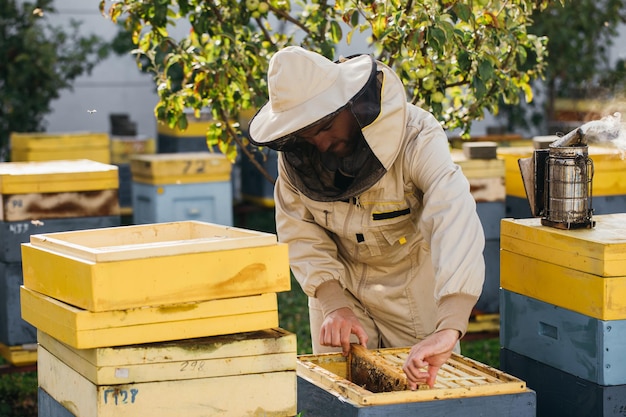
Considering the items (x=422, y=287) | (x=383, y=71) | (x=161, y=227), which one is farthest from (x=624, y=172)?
(x=161, y=227)

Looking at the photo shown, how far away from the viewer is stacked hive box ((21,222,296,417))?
1.84m

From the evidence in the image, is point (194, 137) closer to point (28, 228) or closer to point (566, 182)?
point (28, 228)

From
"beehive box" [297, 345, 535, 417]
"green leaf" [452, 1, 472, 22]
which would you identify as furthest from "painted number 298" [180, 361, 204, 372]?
"green leaf" [452, 1, 472, 22]

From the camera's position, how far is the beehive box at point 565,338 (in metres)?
2.20

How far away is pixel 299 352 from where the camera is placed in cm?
480

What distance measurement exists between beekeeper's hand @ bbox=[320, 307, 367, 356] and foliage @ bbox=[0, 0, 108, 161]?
534 cm

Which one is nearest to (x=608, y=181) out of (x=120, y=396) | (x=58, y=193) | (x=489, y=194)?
(x=489, y=194)

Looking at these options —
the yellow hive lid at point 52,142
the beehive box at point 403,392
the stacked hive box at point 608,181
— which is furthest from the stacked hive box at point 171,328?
the yellow hive lid at point 52,142

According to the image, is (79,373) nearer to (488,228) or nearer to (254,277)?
(254,277)

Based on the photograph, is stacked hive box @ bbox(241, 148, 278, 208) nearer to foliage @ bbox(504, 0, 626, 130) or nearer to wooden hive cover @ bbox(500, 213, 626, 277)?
foliage @ bbox(504, 0, 626, 130)

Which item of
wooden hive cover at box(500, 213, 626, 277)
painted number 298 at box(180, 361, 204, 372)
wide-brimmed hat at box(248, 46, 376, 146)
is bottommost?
painted number 298 at box(180, 361, 204, 372)

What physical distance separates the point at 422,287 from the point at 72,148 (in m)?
4.24

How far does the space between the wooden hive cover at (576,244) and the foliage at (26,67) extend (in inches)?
218

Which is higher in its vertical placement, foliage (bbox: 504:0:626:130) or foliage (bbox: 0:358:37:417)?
foliage (bbox: 504:0:626:130)
